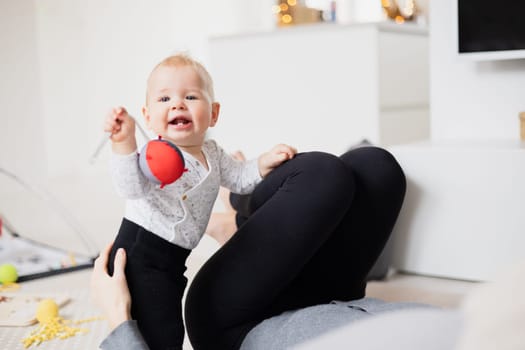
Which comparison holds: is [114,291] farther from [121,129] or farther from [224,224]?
[224,224]

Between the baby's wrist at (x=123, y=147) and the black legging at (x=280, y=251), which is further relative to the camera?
the black legging at (x=280, y=251)

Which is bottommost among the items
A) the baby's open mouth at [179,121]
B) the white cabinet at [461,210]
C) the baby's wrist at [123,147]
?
the white cabinet at [461,210]

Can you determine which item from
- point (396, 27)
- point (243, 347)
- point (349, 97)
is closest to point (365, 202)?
point (243, 347)

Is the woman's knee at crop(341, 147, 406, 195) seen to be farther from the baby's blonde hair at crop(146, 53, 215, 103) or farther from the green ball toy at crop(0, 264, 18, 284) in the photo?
the green ball toy at crop(0, 264, 18, 284)

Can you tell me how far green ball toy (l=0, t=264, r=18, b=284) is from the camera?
176cm

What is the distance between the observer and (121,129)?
36.6 inches

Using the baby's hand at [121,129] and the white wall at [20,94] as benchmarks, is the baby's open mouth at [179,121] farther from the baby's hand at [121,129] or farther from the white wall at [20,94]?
the white wall at [20,94]

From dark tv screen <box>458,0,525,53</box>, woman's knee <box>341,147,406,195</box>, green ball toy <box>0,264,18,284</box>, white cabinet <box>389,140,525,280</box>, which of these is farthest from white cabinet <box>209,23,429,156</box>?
woman's knee <box>341,147,406,195</box>

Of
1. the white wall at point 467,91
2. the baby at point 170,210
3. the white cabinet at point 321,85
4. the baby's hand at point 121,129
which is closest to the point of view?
the baby's hand at point 121,129

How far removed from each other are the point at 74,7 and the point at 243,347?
286 centimetres

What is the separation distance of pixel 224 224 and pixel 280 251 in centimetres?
38

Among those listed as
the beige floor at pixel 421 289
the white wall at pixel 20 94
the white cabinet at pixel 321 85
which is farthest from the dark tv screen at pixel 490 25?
the white wall at pixel 20 94

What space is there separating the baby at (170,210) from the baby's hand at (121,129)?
0.06m

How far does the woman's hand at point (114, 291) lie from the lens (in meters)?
0.97
